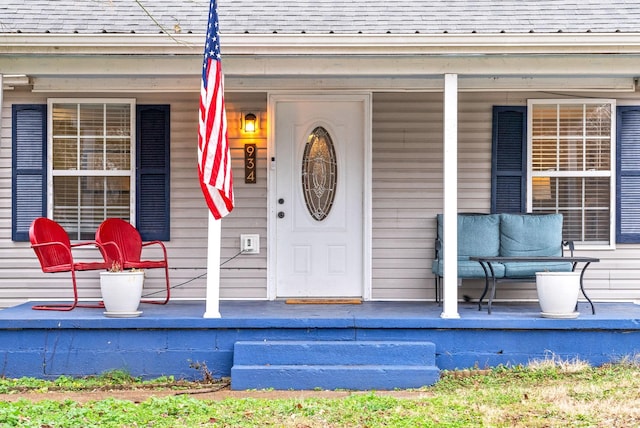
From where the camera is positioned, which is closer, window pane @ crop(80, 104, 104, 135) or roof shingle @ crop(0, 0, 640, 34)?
roof shingle @ crop(0, 0, 640, 34)

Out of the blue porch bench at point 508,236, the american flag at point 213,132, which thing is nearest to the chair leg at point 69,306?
the american flag at point 213,132

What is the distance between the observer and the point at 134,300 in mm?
7070

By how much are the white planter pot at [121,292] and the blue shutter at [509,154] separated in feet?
→ 11.6

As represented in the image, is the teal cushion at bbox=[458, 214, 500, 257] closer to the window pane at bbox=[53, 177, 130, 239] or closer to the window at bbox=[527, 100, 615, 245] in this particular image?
the window at bbox=[527, 100, 615, 245]

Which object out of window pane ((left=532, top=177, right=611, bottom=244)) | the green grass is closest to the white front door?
window pane ((left=532, top=177, right=611, bottom=244))

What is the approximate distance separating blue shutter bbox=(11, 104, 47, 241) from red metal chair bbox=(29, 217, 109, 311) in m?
0.70

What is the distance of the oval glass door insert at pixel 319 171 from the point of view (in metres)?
8.55

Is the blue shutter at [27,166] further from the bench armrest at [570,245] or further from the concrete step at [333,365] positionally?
the bench armrest at [570,245]

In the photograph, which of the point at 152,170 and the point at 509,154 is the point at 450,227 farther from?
the point at 152,170

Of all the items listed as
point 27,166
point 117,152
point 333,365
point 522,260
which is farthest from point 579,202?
point 27,166

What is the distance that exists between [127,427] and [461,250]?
12.8ft

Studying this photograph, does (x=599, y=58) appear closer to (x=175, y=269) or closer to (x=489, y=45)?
(x=489, y=45)

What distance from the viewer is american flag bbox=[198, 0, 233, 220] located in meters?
A: 6.77

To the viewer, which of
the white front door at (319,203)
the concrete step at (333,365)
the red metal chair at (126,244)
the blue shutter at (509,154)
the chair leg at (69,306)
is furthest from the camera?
the white front door at (319,203)
